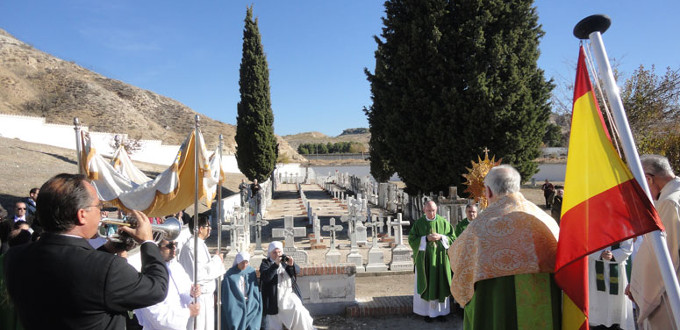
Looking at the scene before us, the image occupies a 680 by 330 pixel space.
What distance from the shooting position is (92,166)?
6219mm

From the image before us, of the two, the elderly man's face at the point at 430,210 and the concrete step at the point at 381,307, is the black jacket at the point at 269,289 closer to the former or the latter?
the concrete step at the point at 381,307

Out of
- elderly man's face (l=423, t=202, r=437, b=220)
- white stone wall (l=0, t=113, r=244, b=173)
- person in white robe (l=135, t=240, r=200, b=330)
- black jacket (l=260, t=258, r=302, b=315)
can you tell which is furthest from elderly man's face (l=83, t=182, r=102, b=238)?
white stone wall (l=0, t=113, r=244, b=173)

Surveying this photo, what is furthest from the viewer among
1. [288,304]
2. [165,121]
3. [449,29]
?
[165,121]

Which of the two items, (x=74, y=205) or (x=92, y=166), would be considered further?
(x=92, y=166)

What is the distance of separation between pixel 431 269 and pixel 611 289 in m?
2.40

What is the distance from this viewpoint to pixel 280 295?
218 inches

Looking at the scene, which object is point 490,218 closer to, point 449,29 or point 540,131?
point 449,29

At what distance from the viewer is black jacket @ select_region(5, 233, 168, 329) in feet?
5.85

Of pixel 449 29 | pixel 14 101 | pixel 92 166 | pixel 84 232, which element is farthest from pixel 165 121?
pixel 84 232

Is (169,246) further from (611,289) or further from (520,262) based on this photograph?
(611,289)

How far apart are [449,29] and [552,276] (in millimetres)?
13093

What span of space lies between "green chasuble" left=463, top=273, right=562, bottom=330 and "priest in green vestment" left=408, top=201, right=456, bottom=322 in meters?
3.45

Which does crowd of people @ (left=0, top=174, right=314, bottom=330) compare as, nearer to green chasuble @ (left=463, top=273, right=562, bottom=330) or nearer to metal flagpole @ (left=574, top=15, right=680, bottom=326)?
green chasuble @ (left=463, top=273, right=562, bottom=330)

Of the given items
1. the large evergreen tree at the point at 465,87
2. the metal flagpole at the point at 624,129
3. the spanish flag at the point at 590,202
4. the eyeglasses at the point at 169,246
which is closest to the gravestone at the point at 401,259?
the large evergreen tree at the point at 465,87
